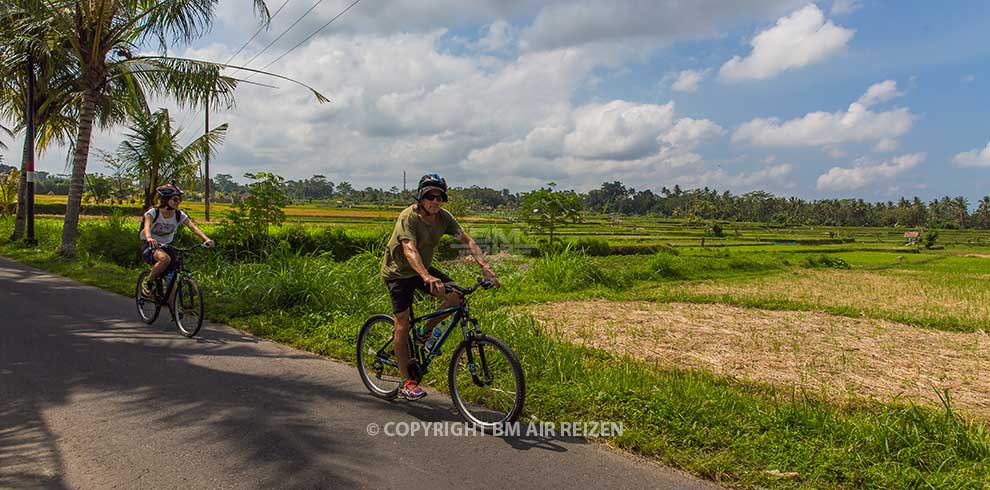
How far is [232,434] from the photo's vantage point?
11.8ft

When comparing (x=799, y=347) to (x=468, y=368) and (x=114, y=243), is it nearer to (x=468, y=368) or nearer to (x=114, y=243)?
(x=468, y=368)

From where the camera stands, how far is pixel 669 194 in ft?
351

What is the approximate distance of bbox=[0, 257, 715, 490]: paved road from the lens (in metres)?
3.07

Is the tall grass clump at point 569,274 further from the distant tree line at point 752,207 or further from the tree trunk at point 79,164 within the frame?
the distant tree line at point 752,207

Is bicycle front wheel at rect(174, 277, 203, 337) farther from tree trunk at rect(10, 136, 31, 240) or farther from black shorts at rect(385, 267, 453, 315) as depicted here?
tree trunk at rect(10, 136, 31, 240)

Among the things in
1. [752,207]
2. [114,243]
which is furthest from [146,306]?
[752,207]

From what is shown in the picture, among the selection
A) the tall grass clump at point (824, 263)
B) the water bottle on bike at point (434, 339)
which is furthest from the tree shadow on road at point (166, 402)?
the tall grass clump at point (824, 263)

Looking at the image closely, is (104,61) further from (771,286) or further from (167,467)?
(771,286)

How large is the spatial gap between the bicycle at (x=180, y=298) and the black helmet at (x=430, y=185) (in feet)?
11.7

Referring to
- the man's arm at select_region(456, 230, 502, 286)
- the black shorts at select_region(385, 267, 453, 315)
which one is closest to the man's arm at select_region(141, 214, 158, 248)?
the black shorts at select_region(385, 267, 453, 315)

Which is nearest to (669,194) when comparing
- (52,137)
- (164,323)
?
(52,137)

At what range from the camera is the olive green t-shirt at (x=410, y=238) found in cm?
394

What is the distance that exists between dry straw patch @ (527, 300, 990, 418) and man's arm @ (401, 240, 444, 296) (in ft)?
8.61

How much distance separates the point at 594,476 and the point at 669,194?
4310 inches
